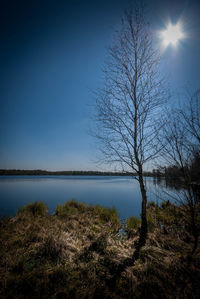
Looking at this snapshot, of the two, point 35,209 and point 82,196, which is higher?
point 35,209

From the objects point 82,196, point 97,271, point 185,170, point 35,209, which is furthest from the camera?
point 82,196

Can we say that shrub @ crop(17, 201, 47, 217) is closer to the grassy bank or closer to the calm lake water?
the calm lake water

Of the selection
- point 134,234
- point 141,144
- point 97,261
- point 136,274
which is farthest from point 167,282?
point 141,144

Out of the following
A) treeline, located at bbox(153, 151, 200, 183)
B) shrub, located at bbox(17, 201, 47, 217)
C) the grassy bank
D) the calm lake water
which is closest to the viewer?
the grassy bank

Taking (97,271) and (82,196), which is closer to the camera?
(97,271)

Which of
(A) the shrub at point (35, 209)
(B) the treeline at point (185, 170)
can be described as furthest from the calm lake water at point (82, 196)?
(A) the shrub at point (35, 209)

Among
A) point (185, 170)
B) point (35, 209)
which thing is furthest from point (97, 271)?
point (35, 209)

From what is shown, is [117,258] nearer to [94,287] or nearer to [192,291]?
[94,287]

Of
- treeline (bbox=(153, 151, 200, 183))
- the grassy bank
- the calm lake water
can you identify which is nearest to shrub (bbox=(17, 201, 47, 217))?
the calm lake water

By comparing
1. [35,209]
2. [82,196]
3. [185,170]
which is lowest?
[82,196]

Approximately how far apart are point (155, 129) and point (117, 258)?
3.42 meters

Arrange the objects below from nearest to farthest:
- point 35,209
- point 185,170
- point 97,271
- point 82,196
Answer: point 97,271
point 185,170
point 35,209
point 82,196

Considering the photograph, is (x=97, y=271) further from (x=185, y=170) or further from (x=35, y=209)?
(x=35, y=209)

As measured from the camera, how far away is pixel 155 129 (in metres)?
3.45
